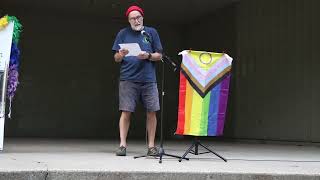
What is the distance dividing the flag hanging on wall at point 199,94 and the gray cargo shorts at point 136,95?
39cm

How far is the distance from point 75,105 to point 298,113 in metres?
7.37

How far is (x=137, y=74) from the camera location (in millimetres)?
5902

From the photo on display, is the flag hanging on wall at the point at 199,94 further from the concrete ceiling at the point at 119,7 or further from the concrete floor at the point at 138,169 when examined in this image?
the concrete ceiling at the point at 119,7

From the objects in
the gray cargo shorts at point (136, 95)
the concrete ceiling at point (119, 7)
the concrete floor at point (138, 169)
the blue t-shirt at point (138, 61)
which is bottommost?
the concrete floor at point (138, 169)

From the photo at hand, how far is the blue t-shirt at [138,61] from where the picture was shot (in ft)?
19.4

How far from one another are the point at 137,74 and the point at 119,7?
338 inches

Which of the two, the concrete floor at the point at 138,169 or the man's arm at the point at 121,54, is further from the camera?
the man's arm at the point at 121,54

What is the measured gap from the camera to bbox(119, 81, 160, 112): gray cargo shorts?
5914 mm

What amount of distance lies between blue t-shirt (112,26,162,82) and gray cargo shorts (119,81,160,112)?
0.23ft

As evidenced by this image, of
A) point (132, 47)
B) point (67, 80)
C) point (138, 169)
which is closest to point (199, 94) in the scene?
point (132, 47)

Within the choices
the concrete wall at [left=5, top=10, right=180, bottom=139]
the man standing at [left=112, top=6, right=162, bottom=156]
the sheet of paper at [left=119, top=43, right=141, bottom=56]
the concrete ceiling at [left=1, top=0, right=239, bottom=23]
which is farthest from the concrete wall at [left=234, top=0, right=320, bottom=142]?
the sheet of paper at [left=119, top=43, right=141, bottom=56]

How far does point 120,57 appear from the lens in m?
5.79

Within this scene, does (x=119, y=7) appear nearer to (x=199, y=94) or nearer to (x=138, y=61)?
(x=138, y=61)

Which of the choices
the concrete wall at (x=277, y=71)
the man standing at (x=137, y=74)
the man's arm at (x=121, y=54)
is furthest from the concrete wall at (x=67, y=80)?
the man's arm at (x=121, y=54)
